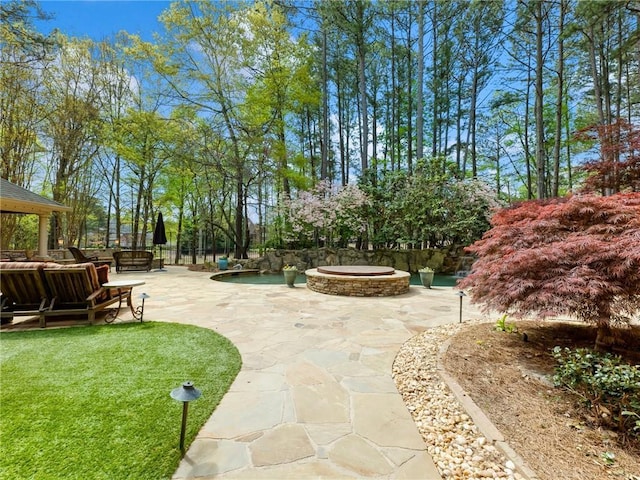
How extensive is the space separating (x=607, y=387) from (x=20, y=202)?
1106 centimetres

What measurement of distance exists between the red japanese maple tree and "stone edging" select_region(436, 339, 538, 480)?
1.07 m

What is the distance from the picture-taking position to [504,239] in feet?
11.7

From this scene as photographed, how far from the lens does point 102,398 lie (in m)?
2.13

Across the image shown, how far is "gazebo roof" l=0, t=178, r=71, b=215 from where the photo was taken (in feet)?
23.0

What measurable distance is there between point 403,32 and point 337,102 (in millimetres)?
4091

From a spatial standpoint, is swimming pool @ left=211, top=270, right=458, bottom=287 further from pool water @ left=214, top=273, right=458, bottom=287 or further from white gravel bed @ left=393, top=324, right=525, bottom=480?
white gravel bed @ left=393, top=324, right=525, bottom=480

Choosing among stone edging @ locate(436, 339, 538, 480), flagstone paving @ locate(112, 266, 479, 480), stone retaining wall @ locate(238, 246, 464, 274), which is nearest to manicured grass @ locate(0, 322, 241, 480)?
flagstone paving @ locate(112, 266, 479, 480)

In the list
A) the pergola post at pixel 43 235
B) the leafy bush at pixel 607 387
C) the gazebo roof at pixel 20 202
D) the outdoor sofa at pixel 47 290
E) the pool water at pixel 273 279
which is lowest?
the pool water at pixel 273 279

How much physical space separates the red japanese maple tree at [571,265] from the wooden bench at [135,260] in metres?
10.6

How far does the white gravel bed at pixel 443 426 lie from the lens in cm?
159

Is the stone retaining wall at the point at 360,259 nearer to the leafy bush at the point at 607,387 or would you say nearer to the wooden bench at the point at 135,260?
the wooden bench at the point at 135,260

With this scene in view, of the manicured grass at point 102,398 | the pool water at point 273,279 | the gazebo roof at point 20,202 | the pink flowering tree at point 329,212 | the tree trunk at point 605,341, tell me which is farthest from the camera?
the pink flowering tree at point 329,212

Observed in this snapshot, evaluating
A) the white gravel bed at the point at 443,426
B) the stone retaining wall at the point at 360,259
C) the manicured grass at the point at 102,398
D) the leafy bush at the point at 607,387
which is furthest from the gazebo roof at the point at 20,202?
the leafy bush at the point at 607,387

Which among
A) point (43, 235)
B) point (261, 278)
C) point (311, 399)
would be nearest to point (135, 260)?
point (43, 235)
